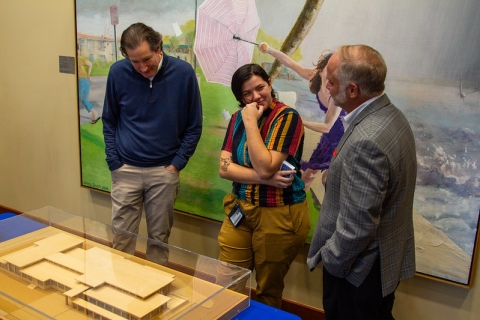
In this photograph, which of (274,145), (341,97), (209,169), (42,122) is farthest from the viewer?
(42,122)

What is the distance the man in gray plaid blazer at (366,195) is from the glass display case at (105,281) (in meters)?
0.36

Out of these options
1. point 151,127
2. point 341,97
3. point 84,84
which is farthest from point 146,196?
point 341,97

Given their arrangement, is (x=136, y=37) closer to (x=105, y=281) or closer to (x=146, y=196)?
(x=146, y=196)

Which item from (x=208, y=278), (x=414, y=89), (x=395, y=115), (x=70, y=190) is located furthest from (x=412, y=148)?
(x=70, y=190)

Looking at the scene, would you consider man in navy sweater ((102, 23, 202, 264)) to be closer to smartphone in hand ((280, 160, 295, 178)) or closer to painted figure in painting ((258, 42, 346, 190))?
painted figure in painting ((258, 42, 346, 190))

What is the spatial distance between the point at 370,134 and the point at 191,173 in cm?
159

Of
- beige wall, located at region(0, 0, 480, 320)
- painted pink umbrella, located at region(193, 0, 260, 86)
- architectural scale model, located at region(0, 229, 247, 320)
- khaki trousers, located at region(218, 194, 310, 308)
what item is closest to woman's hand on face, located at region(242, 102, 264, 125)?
khaki trousers, located at region(218, 194, 310, 308)

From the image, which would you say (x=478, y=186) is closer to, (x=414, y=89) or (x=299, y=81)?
(x=414, y=89)

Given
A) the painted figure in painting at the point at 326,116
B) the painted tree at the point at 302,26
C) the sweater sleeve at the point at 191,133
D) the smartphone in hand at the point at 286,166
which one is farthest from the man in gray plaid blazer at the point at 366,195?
the sweater sleeve at the point at 191,133

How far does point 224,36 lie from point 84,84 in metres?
1.22

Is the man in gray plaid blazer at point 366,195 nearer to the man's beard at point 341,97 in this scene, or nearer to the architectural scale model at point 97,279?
the man's beard at point 341,97

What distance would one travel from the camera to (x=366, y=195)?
143 centimetres

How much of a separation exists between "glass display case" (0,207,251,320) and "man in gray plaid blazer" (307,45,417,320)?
1.18ft

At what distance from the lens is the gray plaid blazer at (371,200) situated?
142 cm
